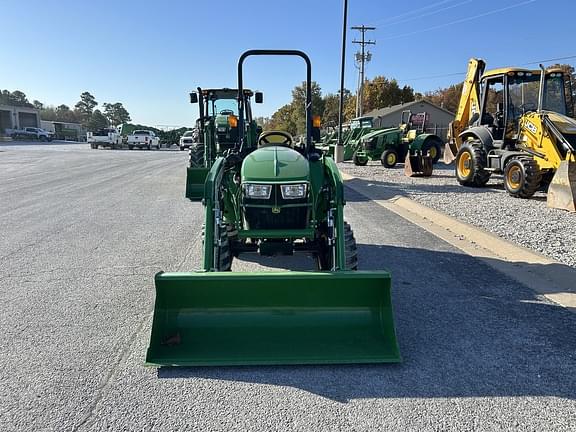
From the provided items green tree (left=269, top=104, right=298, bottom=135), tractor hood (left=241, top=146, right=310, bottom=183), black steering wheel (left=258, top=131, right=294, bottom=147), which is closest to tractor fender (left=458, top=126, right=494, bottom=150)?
black steering wheel (left=258, top=131, right=294, bottom=147)

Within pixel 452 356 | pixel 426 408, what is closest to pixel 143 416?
pixel 426 408

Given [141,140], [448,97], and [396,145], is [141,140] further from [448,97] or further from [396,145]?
[448,97]

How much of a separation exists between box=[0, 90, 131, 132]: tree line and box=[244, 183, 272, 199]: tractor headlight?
108265 mm

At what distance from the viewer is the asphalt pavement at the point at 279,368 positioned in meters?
2.59

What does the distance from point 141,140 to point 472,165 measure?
118 ft

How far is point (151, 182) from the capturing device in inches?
566

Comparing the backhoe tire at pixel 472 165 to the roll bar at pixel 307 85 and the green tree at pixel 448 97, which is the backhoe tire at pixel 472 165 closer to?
the roll bar at pixel 307 85

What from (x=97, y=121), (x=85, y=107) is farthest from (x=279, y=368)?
(x=85, y=107)

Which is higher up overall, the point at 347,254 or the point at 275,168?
the point at 275,168

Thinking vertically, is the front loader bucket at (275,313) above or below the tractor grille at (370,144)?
below

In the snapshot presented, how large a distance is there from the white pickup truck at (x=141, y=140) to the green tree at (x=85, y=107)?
7460cm

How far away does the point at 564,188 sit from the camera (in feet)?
28.8

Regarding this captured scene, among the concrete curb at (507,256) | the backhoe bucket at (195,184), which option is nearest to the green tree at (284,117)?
the backhoe bucket at (195,184)

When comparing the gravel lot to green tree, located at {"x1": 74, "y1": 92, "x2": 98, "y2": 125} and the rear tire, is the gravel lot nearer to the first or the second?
the rear tire
